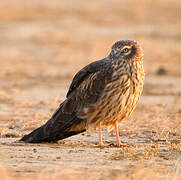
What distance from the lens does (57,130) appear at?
907 cm

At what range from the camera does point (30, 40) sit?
1045 inches

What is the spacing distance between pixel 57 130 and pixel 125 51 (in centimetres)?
152

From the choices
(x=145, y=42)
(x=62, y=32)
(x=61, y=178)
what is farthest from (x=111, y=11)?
(x=61, y=178)

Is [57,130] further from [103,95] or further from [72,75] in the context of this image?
[72,75]

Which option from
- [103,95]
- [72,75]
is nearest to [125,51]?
[103,95]

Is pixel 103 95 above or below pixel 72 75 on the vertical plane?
below

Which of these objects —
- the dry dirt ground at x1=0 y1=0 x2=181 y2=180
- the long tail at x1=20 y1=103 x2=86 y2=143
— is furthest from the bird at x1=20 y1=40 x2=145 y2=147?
the dry dirt ground at x1=0 y1=0 x2=181 y2=180

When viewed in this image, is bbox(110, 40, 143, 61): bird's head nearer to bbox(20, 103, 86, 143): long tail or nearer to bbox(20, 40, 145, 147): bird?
bbox(20, 40, 145, 147): bird

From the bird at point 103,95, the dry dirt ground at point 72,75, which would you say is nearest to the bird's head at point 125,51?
the bird at point 103,95

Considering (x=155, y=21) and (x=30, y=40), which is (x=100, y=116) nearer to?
(x=30, y=40)

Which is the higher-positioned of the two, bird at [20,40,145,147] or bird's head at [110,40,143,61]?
bird's head at [110,40,143,61]

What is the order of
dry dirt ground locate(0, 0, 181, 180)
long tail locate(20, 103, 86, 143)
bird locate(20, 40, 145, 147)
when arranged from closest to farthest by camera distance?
dry dirt ground locate(0, 0, 181, 180), bird locate(20, 40, 145, 147), long tail locate(20, 103, 86, 143)

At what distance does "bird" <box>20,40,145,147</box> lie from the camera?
8.61m

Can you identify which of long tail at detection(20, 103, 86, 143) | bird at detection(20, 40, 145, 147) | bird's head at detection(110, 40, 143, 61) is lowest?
long tail at detection(20, 103, 86, 143)
